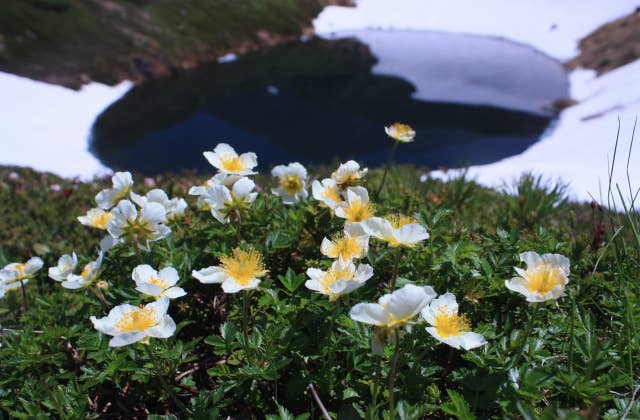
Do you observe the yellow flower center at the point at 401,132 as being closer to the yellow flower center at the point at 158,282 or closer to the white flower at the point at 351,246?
the white flower at the point at 351,246

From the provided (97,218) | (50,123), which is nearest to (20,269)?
(97,218)

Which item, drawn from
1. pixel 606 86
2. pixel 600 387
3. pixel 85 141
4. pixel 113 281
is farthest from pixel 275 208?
pixel 606 86

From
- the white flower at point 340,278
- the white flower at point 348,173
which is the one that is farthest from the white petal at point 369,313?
the white flower at point 348,173

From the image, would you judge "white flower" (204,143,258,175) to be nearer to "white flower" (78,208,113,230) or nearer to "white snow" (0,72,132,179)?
"white flower" (78,208,113,230)

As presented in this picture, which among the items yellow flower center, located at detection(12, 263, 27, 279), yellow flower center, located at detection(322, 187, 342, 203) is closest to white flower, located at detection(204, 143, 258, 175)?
yellow flower center, located at detection(322, 187, 342, 203)

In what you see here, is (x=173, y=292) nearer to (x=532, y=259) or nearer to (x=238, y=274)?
(x=238, y=274)

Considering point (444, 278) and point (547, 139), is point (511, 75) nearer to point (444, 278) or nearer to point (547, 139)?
point (547, 139)
